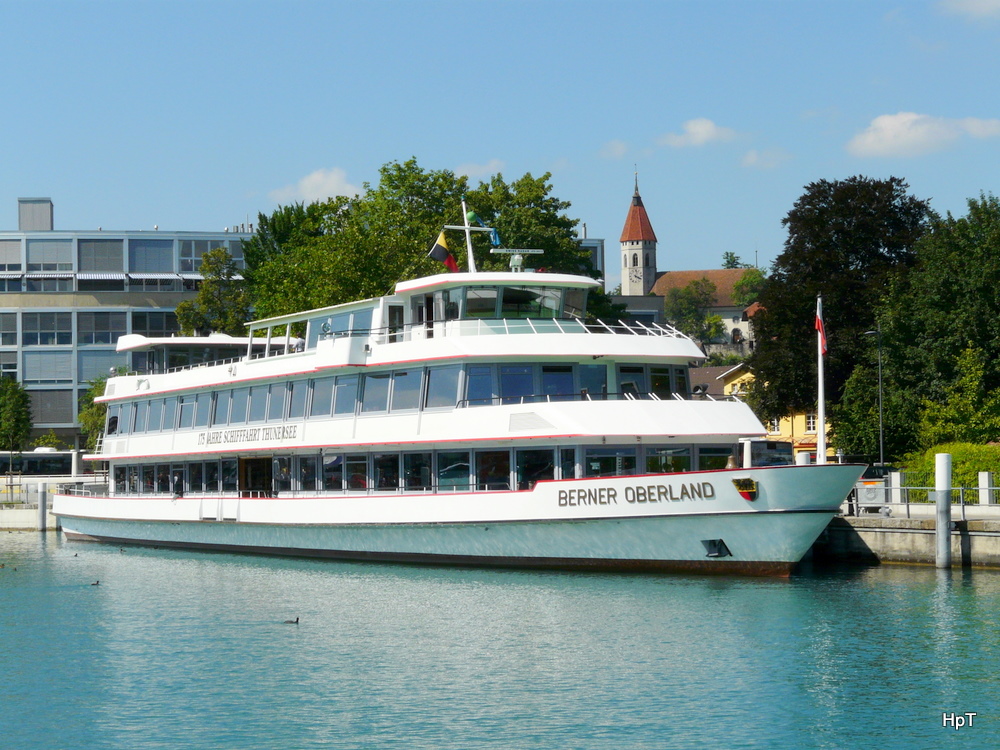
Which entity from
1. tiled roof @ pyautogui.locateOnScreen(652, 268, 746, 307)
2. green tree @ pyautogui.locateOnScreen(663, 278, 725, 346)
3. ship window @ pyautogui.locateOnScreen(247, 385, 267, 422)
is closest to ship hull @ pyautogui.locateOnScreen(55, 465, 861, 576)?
ship window @ pyautogui.locateOnScreen(247, 385, 267, 422)

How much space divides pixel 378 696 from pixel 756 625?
723 centimetres

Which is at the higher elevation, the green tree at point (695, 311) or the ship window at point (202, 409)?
the green tree at point (695, 311)

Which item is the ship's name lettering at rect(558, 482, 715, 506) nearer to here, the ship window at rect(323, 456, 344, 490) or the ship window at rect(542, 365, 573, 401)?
the ship window at rect(542, 365, 573, 401)

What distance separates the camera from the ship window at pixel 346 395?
31609 mm

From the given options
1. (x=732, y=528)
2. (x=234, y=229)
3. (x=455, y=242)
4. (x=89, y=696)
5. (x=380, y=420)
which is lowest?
(x=89, y=696)

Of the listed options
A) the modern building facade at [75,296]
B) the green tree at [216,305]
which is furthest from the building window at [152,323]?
the green tree at [216,305]

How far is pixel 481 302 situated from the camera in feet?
98.9

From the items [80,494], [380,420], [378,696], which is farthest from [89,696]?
[80,494]

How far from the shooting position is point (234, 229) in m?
98.4

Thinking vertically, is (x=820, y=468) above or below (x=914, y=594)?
above

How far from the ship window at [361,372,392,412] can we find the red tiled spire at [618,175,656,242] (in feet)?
550

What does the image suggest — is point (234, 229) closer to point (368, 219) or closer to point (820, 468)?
point (368, 219)

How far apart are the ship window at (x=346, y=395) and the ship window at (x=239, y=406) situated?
438 cm

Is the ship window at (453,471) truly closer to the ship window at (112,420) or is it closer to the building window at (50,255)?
the ship window at (112,420)
